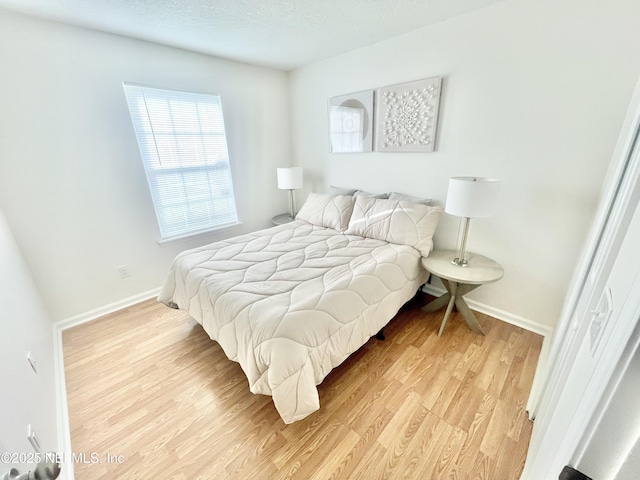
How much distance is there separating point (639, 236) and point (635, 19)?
1.92 m

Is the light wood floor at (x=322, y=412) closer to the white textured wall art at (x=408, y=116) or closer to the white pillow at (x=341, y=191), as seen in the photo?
the white pillow at (x=341, y=191)

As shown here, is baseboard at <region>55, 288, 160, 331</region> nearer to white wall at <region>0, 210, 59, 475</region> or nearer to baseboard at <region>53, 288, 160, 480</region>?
baseboard at <region>53, 288, 160, 480</region>

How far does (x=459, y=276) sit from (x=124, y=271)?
2945 mm

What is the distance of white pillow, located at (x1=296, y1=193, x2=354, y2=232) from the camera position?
101 inches

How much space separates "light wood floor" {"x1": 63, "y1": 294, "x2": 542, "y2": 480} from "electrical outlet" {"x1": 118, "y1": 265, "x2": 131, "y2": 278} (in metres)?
0.60

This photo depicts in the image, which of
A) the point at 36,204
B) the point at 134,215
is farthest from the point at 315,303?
the point at 36,204

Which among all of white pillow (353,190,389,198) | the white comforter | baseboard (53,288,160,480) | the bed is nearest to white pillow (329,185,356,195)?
white pillow (353,190,389,198)

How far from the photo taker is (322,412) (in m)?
1.43

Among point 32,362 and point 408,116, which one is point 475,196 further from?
point 32,362

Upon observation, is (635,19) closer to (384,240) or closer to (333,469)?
(384,240)

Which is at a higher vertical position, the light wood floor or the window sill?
the window sill

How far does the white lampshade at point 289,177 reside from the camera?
3.10m

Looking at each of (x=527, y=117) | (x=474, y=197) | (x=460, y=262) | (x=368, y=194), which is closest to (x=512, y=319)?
(x=460, y=262)

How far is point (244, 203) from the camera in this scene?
326 centimetres
